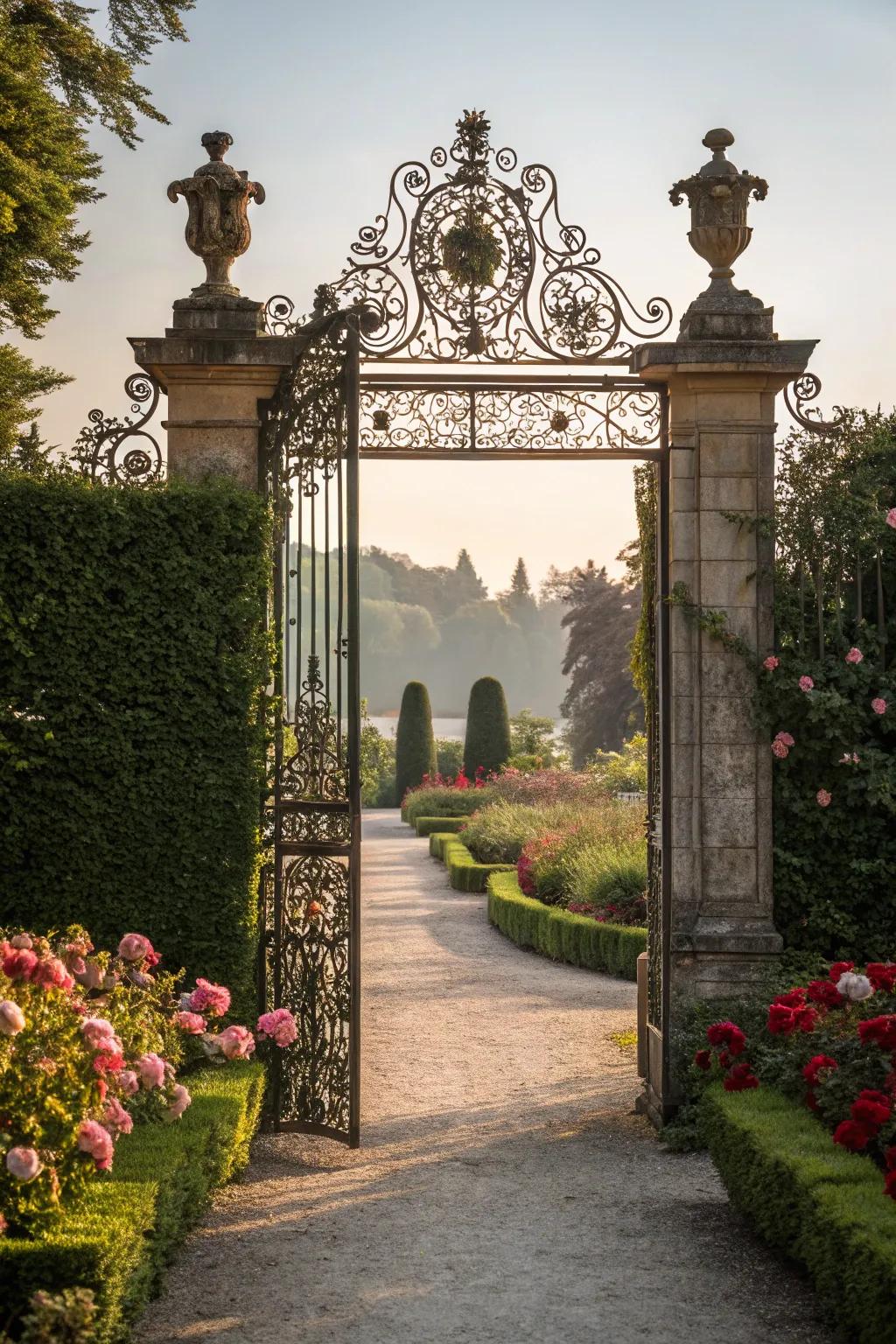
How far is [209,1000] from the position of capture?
231 inches

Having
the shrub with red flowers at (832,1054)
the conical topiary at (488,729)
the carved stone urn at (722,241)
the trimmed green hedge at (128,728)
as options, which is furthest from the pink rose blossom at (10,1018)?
the conical topiary at (488,729)

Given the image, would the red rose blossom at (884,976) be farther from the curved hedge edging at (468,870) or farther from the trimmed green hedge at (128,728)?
the curved hedge edging at (468,870)

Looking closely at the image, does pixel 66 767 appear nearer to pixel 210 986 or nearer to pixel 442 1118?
pixel 210 986

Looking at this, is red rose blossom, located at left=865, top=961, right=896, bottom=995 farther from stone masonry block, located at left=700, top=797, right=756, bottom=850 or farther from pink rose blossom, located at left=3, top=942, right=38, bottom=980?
pink rose blossom, located at left=3, top=942, right=38, bottom=980

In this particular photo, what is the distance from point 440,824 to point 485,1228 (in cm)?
1908

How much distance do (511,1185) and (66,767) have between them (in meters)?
2.71

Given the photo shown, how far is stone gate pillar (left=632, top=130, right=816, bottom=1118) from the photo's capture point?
677 cm

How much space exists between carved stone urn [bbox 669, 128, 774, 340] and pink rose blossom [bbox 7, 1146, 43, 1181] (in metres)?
4.81


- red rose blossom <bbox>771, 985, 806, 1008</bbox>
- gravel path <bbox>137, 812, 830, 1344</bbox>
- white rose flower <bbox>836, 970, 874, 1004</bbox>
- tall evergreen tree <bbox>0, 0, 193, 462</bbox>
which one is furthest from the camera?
tall evergreen tree <bbox>0, 0, 193, 462</bbox>

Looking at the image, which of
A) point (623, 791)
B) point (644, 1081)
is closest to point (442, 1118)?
point (644, 1081)

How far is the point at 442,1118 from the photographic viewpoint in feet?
23.6

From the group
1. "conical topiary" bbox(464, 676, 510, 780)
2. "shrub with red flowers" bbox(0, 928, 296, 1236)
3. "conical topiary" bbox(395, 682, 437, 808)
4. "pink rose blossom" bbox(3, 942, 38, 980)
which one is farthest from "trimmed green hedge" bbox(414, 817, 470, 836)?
"pink rose blossom" bbox(3, 942, 38, 980)

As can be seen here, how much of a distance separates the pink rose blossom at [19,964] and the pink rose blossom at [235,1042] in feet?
5.00

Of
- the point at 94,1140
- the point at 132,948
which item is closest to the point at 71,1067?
the point at 94,1140
